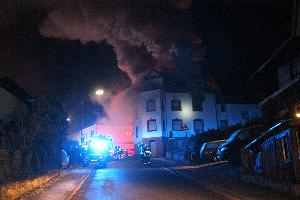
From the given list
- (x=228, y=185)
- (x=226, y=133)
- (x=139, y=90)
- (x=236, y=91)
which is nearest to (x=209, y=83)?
(x=236, y=91)

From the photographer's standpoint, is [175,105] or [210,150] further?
[175,105]

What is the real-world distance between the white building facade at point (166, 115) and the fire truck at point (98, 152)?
2042 centimetres

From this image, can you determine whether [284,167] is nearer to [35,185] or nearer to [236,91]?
[35,185]

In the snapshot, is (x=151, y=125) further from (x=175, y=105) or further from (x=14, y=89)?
(x=14, y=89)

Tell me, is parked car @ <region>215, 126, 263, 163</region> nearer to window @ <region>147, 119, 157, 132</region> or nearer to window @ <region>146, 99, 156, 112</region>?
window @ <region>147, 119, 157, 132</region>

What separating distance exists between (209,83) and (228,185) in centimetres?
4658

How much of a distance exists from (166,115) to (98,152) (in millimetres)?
24135

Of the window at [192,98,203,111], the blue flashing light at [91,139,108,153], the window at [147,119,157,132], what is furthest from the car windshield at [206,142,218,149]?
the window at [192,98,203,111]

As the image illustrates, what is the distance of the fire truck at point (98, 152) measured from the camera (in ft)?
95.7

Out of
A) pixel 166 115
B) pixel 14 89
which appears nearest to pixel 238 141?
pixel 14 89

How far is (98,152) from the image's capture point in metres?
29.7

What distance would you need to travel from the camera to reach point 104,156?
96.3ft

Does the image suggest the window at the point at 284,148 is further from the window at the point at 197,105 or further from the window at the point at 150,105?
the window at the point at 197,105

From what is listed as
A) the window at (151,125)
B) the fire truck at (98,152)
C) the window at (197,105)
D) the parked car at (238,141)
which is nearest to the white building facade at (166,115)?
the window at (151,125)
